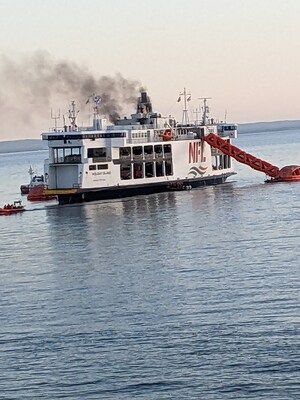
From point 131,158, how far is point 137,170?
4.19ft

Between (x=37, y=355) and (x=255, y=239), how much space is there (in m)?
24.7

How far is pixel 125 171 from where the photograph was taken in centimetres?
8762

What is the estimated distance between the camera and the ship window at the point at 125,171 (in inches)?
3435

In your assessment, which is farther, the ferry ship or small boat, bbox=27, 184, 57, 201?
small boat, bbox=27, 184, 57, 201

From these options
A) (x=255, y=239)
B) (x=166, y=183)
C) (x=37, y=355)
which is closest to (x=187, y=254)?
(x=255, y=239)

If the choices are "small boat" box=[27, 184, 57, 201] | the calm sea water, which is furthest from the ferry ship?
the calm sea water

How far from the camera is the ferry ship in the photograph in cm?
8469

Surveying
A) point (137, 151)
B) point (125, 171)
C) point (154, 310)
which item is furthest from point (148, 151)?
point (154, 310)

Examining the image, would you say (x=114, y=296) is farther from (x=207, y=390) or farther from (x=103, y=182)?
(x=103, y=182)

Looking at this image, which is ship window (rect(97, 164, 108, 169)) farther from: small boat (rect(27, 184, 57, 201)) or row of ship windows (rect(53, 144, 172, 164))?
small boat (rect(27, 184, 57, 201))

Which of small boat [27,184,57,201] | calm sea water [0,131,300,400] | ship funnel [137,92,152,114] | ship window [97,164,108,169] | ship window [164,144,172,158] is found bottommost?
calm sea water [0,131,300,400]

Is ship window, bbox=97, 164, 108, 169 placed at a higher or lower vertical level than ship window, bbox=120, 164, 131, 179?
higher

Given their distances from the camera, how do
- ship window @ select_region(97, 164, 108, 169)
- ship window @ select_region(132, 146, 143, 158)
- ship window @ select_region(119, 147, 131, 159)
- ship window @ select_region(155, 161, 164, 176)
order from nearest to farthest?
ship window @ select_region(97, 164, 108, 169) < ship window @ select_region(119, 147, 131, 159) < ship window @ select_region(132, 146, 143, 158) < ship window @ select_region(155, 161, 164, 176)

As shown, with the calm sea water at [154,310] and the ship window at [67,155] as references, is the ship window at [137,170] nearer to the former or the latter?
the ship window at [67,155]
